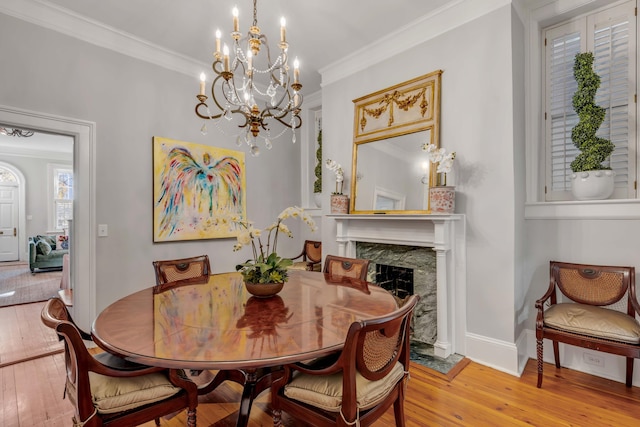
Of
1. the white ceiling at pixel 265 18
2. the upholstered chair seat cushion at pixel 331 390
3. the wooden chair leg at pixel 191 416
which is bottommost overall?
the wooden chair leg at pixel 191 416

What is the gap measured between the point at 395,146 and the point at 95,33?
3.00 m

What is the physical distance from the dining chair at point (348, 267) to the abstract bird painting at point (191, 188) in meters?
1.11

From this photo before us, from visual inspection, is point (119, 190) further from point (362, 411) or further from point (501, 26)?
point (501, 26)

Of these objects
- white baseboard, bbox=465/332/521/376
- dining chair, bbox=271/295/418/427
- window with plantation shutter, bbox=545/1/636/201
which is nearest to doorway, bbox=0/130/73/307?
dining chair, bbox=271/295/418/427

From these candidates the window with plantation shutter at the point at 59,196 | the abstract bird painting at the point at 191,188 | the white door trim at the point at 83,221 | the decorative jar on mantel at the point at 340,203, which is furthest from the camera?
the window with plantation shutter at the point at 59,196

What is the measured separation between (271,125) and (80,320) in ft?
10.2

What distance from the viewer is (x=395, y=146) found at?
3.10 m

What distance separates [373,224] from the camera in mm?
3225

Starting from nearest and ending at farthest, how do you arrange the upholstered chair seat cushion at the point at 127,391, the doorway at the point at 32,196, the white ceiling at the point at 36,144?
the upholstered chair seat cushion at the point at 127,391, the white ceiling at the point at 36,144, the doorway at the point at 32,196

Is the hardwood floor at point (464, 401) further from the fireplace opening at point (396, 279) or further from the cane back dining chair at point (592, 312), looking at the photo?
the fireplace opening at point (396, 279)

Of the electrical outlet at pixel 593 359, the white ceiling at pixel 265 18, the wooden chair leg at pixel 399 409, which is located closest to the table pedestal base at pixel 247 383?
the wooden chair leg at pixel 399 409

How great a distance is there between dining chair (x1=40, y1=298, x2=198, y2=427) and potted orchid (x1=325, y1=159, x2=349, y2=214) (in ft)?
7.59

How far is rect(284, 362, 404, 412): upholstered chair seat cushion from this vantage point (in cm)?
127

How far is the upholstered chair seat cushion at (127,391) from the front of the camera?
124 cm
